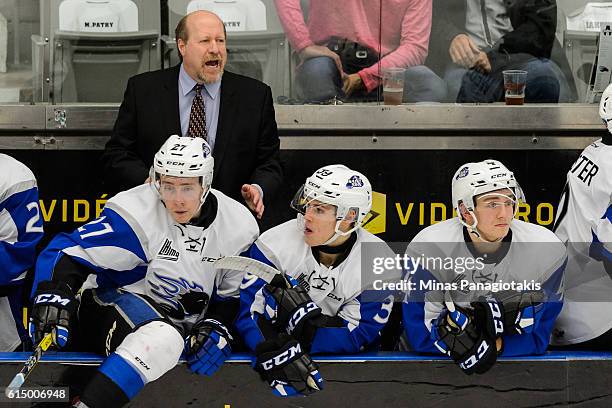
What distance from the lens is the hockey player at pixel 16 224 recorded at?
514 centimetres

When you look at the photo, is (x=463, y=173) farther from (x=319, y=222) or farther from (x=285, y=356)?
(x=285, y=356)

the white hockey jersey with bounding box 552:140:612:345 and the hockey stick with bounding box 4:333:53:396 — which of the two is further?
the white hockey jersey with bounding box 552:140:612:345

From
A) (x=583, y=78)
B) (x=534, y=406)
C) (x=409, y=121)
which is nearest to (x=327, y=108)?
(x=409, y=121)

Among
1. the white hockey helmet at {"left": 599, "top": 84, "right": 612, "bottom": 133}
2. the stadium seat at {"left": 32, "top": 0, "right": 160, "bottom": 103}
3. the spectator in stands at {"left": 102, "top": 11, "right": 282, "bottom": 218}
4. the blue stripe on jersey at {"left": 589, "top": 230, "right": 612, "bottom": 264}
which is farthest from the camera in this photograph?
the stadium seat at {"left": 32, "top": 0, "right": 160, "bottom": 103}

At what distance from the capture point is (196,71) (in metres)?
5.38

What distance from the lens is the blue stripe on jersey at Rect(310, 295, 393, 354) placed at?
15.5 feet

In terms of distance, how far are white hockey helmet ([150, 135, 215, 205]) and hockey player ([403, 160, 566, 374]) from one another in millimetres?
838

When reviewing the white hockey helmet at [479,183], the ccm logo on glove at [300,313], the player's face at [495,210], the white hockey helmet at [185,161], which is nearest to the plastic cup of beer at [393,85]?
the white hockey helmet at [479,183]

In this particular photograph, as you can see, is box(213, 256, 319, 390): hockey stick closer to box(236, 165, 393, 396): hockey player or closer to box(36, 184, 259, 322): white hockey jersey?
box(236, 165, 393, 396): hockey player

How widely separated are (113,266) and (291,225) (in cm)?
71

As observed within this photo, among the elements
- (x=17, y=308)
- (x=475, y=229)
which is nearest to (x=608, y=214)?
(x=475, y=229)

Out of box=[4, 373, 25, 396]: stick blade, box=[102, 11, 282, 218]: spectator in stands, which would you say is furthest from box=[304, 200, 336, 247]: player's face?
box=[4, 373, 25, 396]: stick blade

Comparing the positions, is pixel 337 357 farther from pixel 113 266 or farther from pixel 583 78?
pixel 583 78

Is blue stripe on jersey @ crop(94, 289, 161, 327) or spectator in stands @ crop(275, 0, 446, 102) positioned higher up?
spectator in stands @ crop(275, 0, 446, 102)
